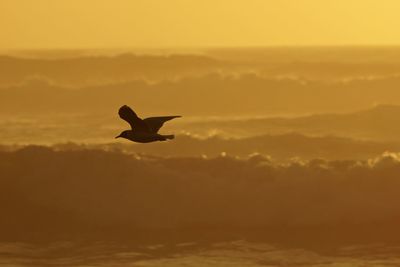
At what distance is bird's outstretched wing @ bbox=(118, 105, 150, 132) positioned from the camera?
1084cm

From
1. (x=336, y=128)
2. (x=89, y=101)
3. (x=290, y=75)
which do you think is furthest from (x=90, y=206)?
(x=290, y=75)

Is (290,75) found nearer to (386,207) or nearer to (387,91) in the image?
(387,91)

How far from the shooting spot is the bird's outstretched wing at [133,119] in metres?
10.8

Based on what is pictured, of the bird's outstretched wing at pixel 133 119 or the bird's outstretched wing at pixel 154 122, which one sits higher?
the bird's outstretched wing at pixel 154 122

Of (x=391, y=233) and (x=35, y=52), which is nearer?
(x=391, y=233)

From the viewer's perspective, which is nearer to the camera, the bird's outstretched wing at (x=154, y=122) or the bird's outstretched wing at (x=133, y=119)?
the bird's outstretched wing at (x=133, y=119)

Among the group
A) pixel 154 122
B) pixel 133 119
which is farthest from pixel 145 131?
pixel 133 119

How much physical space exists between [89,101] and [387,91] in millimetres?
10328

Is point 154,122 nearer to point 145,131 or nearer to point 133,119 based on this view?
point 145,131

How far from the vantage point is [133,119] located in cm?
1113

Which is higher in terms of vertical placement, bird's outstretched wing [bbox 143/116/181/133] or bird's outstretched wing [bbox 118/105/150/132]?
bird's outstretched wing [bbox 143/116/181/133]

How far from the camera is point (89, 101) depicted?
39469mm

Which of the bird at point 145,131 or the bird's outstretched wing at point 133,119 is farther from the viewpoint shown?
the bird at point 145,131

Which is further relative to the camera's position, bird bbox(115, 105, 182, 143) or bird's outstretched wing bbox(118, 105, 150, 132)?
bird bbox(115, 105, 182, 143)
